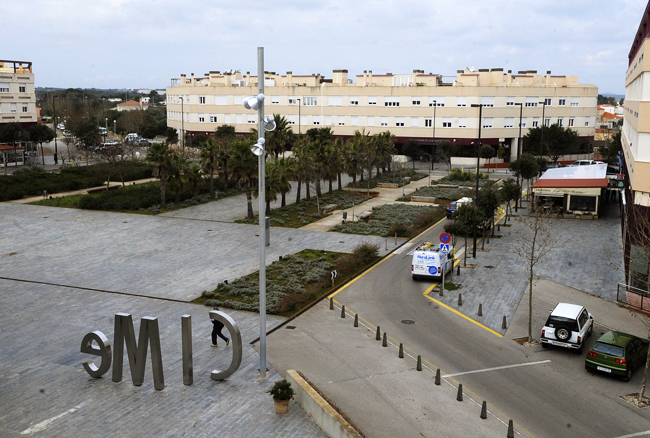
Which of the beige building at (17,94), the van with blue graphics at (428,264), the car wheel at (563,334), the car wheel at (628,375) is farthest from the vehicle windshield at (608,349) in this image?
the beige building at (17,94)

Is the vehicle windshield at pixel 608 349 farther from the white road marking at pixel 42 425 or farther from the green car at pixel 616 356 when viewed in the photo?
the white road marking at pixel 42 425

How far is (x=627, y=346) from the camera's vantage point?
60.6 ft

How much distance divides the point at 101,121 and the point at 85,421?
5545 inches

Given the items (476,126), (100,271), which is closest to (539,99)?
(476,126)

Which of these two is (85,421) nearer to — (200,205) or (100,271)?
(100,271)

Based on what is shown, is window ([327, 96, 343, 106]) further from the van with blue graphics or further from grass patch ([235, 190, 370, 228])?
the van with blue graphics

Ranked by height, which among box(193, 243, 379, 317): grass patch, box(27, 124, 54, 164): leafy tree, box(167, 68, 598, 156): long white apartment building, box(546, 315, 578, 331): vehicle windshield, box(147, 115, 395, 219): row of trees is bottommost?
box(193, 243, 379, 317): grass patch

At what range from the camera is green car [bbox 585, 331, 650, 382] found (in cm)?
1814

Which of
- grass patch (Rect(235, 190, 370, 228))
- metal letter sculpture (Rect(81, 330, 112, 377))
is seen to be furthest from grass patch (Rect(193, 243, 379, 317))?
grass patch (Rect(235, 190, 370, 228))

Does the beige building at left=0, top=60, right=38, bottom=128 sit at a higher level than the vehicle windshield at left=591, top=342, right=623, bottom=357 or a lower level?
higher

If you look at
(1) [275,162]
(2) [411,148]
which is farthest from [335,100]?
(1) [275,162]

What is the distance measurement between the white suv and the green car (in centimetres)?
107

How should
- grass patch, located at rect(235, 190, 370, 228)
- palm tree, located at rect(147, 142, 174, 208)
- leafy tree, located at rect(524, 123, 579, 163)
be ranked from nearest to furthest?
grass patch, located at rect(235, 190, 370, 228), palm tree, located at rect(147, 142, 174, 208), leafy tree, located at rect(524, 123, 579, 163)

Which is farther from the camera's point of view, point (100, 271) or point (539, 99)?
point (539, 99)
